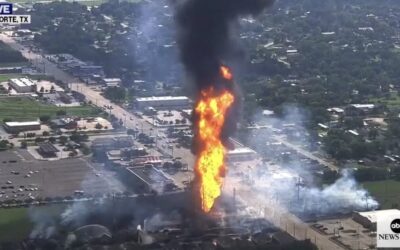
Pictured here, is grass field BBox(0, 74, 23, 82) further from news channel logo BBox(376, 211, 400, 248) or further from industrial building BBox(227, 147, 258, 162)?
news channel logo BBox(376, 211, 400, 248)

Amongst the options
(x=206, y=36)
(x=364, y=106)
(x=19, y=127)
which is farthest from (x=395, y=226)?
(x=364, y=106)

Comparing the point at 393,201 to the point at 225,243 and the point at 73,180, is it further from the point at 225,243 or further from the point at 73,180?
the point at 73,180

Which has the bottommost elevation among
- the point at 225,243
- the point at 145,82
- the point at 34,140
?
the point at 225,243

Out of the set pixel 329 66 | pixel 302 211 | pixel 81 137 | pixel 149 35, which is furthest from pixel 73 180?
pixel 149 35

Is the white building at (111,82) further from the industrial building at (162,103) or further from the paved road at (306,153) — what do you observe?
the paved road at (306,153)

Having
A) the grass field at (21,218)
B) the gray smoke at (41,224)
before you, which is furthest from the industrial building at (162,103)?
the gray smoke at (41,224)

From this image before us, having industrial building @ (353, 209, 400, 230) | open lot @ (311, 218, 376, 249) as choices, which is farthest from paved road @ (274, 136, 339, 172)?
open lot @ (311, 218, 376, 249)

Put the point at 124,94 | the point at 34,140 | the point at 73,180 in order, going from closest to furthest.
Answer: the point at 73,180 → the point at 34,140 → the point at 124,94

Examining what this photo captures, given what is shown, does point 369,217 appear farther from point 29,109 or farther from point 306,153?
point 29,109
